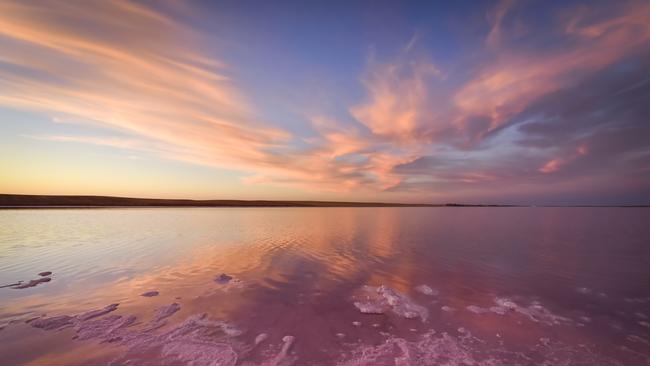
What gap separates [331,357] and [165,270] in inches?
363

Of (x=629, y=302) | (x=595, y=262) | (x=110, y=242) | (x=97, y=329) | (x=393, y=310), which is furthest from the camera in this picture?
(x=110, y=242)

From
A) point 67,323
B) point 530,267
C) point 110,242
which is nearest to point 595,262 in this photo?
point 530,267

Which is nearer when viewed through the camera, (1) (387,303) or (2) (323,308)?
(2) (323,308)

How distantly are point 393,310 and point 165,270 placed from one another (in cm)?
957

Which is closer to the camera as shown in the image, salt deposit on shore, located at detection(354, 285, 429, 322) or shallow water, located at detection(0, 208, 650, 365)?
shallow water, located at detection(0, 208, 650, 365)

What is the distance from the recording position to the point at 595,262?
1348 centimetres

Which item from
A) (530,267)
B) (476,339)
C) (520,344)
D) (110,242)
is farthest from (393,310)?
(110,242)

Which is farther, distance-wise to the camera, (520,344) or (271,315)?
(271,315)

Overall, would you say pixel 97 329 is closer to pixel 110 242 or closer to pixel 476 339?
pixel 476 339

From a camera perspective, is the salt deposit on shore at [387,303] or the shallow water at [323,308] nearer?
the shallow water at [323,308]

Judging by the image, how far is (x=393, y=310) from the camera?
7.59m

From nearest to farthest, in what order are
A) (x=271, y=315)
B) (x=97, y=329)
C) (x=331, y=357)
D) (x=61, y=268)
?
(x=331, y=357) < (x=97, y=329) < (x=271, y=315) < (x=61, y=268)

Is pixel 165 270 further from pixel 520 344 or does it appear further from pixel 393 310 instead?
pixel 520 344

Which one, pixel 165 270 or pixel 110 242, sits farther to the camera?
pixel 110 242
